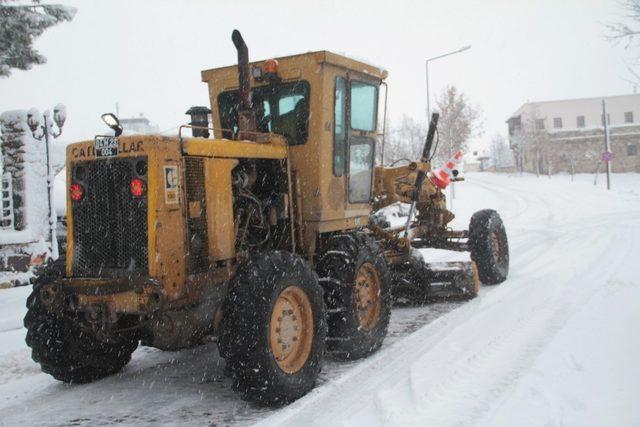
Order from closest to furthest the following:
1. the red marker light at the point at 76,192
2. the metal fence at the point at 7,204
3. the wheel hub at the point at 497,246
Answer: the red marker light at the point at 76,192, the wheel hub at the point at 497,246, the metal fence at the point at 7,204

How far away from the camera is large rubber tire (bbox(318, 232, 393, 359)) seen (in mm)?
5531

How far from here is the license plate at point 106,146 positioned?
4.54 m

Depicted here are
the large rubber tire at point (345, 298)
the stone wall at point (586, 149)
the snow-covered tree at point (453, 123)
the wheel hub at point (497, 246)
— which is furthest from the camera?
the stone wall at point (586, 149)

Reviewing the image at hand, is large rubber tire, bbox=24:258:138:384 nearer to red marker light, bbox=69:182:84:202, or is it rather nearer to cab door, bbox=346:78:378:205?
red marker light, bbox=69:182:84:202

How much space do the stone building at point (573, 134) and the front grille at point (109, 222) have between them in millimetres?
52905

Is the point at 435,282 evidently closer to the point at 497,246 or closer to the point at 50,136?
the point at 497,246

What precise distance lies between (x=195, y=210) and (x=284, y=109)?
1782 mm

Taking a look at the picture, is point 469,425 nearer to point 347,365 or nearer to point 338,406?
point 338,406

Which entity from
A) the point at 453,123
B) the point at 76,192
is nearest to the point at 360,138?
the point at 76,192

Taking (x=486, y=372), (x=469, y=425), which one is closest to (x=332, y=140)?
(x=486, y=372)

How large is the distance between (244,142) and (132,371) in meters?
2.37

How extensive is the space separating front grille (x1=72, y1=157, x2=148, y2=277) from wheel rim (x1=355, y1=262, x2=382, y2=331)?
2218 mm

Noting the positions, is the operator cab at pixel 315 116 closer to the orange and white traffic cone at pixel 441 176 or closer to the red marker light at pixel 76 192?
the red marker light at pixel 76 192

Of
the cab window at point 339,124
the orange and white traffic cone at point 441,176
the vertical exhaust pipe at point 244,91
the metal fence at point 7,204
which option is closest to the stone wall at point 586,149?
the orange and white traffic cone at point 441,176
